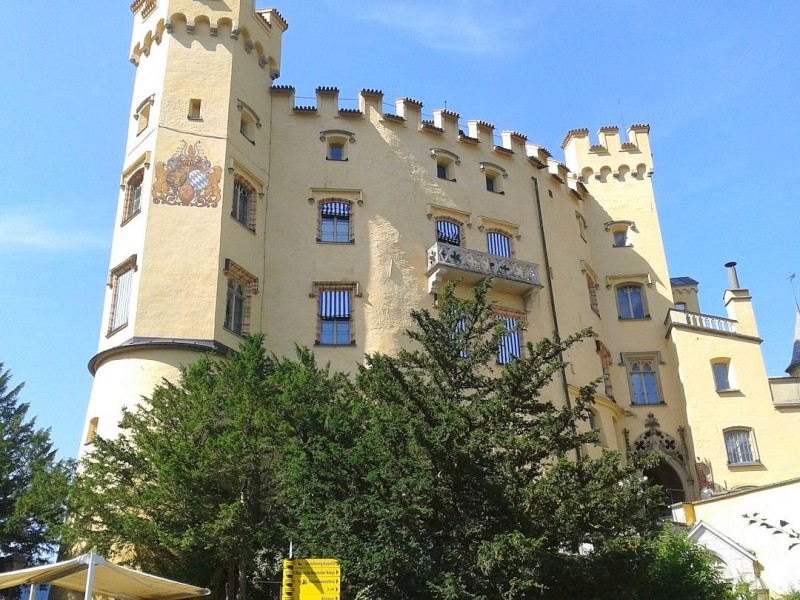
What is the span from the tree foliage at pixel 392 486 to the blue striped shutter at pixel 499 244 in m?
13.4

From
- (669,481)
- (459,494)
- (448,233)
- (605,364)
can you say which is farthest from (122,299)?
(669,481)

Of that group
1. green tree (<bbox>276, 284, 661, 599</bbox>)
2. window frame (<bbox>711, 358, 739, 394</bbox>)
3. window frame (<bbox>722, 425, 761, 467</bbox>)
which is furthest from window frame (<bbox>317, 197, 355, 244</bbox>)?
window frame (<bbox>722, 425, 761, 467</bbox>)

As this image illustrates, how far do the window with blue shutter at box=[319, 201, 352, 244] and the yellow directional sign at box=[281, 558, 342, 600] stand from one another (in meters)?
17.7

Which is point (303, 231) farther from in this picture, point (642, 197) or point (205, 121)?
point (642, 197)

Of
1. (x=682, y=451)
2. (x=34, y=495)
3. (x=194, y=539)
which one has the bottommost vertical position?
→ (x=194, y=539)

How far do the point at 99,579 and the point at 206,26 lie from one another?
21.4 metres

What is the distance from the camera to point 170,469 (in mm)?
17344

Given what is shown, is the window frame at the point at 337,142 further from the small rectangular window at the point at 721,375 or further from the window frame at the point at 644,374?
the small rectangular window at the point at 721,375

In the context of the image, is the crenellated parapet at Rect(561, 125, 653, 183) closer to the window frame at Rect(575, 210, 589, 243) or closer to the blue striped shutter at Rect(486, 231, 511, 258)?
the window frame at Rect(575, 210, 589, 243)

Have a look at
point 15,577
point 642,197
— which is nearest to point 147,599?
point 15,577

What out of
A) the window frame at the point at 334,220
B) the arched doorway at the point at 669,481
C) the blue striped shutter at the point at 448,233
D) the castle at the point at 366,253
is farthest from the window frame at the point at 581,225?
the window frame at the point at 334,220

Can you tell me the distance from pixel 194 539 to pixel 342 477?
13.4ft

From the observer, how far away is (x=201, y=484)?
17.8 meters

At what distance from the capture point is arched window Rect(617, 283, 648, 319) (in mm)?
36219
